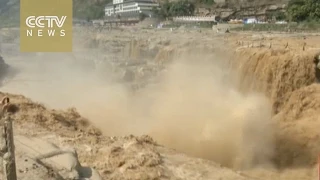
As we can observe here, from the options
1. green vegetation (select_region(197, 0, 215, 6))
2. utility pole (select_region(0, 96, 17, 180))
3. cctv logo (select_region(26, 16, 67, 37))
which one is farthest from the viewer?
green vegetation (select_region(197, 0, 215, 6))

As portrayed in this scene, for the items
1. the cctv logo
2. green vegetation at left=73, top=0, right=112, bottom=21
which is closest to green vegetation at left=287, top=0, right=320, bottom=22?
the cctv logo

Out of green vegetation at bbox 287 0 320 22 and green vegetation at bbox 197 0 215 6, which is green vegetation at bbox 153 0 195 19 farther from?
green vegetation at bbox 287 0 320 22

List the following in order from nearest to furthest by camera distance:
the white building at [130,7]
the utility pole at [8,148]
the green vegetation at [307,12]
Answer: the utility pole at [8,148], the green vegetation at [307,12], the white building at [130,7]

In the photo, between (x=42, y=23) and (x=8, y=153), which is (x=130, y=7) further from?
(x=8, y=153)

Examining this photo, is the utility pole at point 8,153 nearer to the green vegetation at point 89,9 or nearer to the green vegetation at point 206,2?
the green vegetation at point 206,2

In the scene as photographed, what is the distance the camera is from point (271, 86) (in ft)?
45.7

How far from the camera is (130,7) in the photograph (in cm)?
7638

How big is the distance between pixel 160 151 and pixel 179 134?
4.43 meters

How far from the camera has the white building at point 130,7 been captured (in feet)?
232

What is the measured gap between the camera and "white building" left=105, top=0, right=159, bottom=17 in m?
70.6

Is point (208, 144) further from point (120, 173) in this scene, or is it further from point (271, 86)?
point (120, 173)

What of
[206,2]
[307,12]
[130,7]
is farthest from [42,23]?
[130,7]

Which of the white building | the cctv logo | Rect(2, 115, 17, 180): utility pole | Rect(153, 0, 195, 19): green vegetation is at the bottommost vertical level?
Rect(2, 115, 17, 180): utility pole

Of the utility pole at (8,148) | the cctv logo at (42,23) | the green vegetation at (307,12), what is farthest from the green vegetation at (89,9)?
the utility pole at (8,148)
